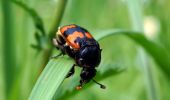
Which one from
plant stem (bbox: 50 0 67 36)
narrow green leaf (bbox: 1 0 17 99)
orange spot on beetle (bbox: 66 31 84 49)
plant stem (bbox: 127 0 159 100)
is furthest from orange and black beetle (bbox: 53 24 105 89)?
narrow green leaf (bbox: 1 0 17 99)

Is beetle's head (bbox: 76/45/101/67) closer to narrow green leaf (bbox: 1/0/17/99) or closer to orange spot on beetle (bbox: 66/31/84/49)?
orange spot on beetle (bbox: 66/31/84/49)

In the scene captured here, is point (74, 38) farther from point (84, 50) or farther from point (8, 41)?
point (8, 41)

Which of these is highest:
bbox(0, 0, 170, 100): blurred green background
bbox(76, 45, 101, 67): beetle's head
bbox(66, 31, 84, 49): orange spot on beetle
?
bbox(66, 31, 84, 49): orange spot on beetle

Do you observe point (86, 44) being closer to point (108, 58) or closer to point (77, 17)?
point (77, 17)

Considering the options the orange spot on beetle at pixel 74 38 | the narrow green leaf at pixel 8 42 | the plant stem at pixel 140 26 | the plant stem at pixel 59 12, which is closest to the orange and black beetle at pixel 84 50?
the orange spot on beetle at pixel 74 38

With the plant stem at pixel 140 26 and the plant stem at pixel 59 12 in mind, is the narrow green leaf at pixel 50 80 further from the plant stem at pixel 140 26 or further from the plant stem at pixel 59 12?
the plant stem at pixel 140 26

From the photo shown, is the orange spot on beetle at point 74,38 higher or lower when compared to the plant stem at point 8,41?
higher

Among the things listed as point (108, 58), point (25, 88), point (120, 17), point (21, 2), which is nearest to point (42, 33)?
point (21, 2)
